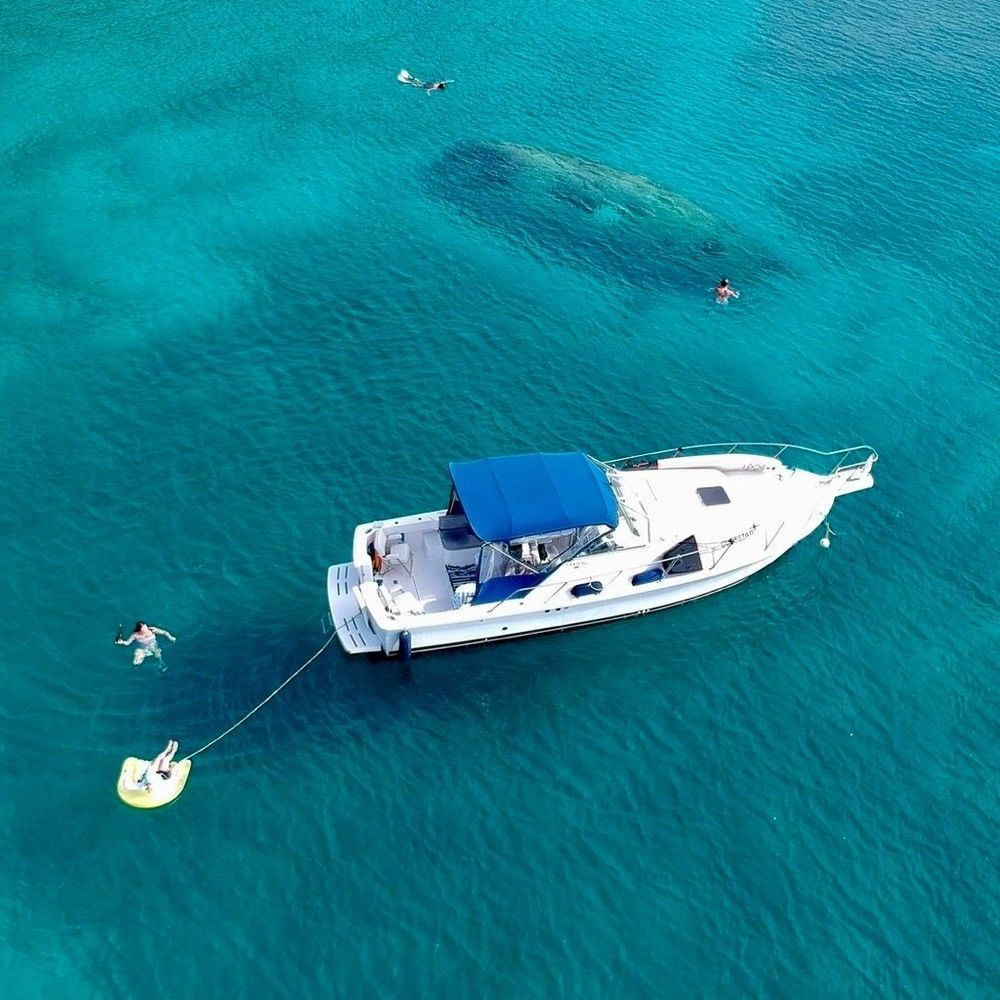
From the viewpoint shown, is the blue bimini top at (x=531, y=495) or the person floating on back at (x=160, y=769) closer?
the person floating on back at (x=160, y=769)

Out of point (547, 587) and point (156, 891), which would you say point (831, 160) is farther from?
point (156, 891)

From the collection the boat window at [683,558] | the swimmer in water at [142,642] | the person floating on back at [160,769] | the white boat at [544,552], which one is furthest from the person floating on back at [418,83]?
the person floating on back at [160,769]

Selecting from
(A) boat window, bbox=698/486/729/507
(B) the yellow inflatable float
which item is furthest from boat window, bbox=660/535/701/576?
(B) the yellow inflatable float

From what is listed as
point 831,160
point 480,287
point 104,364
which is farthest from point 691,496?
point 831,160

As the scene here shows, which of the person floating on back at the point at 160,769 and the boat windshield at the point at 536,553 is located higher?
the boat windshield at the point at 536,553

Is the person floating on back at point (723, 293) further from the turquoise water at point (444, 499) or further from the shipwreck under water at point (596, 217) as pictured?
the shipwreck under water at point (596, 217)

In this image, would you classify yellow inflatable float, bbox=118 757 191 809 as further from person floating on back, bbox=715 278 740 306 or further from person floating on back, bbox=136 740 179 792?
person floating on back, bbox=715 278 740 306
